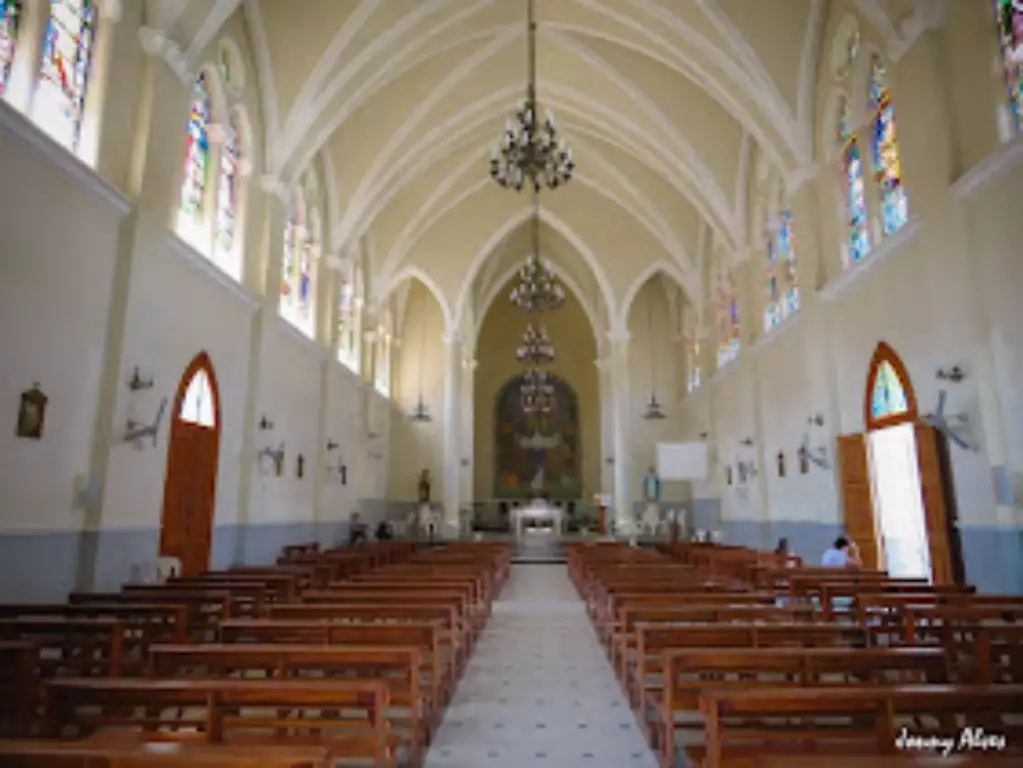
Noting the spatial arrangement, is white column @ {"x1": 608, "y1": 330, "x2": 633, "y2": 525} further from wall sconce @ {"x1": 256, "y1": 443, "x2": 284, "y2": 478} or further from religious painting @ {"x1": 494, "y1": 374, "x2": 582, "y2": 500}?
wall sconce @ {"x1": 256, "y1": 443, "x2": 284, "y2": 478}

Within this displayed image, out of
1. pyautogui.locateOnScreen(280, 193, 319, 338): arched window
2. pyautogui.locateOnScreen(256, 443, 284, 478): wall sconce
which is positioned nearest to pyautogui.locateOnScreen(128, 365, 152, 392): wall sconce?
pyautogui.locateOnScreen(256, 443, 284, 478): wall sconce

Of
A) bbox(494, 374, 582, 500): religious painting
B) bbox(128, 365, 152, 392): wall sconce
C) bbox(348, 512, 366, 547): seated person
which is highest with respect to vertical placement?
bbox(494, 374, 582, 500): religious painting

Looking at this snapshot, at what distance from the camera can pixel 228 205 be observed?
1114cm

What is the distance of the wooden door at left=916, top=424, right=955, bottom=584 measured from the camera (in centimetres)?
801

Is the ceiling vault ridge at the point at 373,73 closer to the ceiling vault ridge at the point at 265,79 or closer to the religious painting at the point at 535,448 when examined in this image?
the ceiling vault ridge at the point at 265,79

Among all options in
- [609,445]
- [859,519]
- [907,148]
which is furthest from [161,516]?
[609,445]

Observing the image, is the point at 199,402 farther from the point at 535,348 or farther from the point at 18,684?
the point at 535,348

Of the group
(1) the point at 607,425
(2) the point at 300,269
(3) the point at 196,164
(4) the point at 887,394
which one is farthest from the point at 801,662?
(1) the point at 607,425

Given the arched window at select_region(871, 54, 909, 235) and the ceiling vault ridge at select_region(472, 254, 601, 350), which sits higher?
the ceiling vault ridge at select_region(472, 254, 601, 350)

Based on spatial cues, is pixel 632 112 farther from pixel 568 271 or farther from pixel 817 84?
pixel 568 271

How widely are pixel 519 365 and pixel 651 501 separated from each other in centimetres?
1021

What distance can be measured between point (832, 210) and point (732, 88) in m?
3.28

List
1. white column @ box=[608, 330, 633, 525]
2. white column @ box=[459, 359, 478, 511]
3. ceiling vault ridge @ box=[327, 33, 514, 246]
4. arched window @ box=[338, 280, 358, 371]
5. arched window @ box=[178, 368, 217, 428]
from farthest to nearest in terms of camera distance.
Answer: white column @ box=[459, 359, 478, 511], white column @ box=[608, 330, 633, 525], arched window @ box=[338, 280, 358, 371], ceiling vault ridge @ box=[327, 33, 514, 246], arched window @ box=[178, 368, 217, 428]

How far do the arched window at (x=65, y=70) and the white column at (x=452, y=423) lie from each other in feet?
50.7
